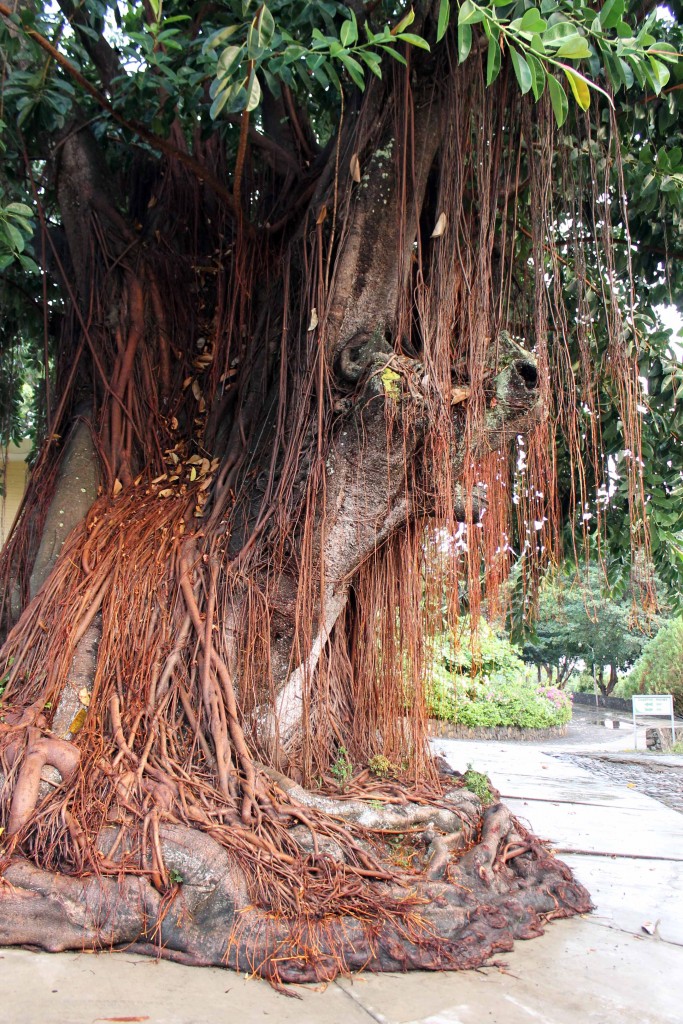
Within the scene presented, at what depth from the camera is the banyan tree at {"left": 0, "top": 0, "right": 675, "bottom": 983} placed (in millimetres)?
2496

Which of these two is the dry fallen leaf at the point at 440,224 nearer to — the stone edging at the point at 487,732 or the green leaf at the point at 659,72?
the green leaf at the point at 659,72

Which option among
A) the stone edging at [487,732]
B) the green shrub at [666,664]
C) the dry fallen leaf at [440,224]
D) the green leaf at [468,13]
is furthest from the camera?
the green shrub at [666,664]

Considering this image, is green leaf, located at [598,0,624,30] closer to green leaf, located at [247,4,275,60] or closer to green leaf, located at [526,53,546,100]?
green leaf, located at [526,53,546,100]

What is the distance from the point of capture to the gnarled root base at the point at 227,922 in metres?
2.29

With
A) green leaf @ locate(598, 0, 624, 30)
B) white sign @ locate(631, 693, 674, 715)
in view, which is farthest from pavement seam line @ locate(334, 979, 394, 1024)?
white sign @ locate(631, 693, 674, 715)

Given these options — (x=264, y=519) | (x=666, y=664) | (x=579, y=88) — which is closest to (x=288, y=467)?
(x=264, y=519)

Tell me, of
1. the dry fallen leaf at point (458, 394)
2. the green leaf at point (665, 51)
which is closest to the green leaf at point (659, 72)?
the green leaf at point (665, 51)

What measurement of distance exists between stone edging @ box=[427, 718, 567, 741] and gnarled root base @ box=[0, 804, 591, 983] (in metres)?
7.78

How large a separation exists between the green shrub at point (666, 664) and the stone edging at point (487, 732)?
315 centimetres

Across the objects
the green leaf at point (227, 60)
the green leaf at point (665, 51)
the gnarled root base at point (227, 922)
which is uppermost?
the green leaf at point (665, 51)

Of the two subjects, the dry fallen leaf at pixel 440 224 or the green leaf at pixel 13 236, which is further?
the dry fallen leaf at pixel 440 224

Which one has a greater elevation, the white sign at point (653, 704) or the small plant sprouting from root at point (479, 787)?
the white sign at point (653, 704)

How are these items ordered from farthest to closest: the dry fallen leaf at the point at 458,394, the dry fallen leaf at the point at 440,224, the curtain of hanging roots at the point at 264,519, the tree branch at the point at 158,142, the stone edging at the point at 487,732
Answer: the stone edging at the point at 487,732 < the tree branch at the point at 158,142 < the dry fallen leaf at the point at 440,224 < the dry fallen leaf at the point at 458,394 < the curtain of hanging roots at the point at 264,519

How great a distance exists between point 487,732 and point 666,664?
5.09 meters
